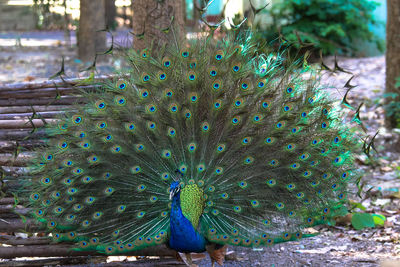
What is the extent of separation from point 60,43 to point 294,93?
14.1m

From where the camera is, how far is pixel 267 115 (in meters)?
4.54

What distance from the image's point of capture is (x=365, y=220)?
5.55 metres

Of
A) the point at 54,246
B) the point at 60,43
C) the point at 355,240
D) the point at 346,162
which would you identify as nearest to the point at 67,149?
the point at 54,246

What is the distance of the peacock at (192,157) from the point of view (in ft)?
14.4

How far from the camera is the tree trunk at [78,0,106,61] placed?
12484mm

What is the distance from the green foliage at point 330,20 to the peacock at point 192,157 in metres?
8.54

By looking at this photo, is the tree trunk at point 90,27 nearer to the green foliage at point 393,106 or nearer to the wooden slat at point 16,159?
the green foliage at point 393,106

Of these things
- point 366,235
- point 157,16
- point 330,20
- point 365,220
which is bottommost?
point 366,235

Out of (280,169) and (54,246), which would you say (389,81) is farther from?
(54,246)

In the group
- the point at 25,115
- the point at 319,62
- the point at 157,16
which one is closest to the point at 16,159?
the point at 25,115

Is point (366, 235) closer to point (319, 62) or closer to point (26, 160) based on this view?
point (26, 160)

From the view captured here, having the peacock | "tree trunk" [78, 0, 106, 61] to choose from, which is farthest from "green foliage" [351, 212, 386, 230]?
"tree trunk" [78, 0, 106, 61]

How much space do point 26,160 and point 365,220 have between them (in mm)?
3412

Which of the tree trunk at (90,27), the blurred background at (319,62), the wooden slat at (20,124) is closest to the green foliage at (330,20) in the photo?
the blurred background at (319,62)
